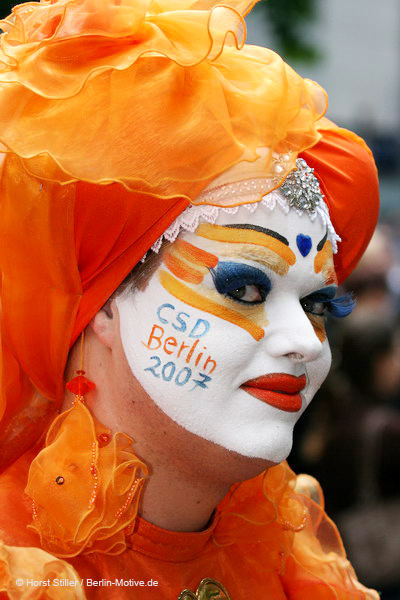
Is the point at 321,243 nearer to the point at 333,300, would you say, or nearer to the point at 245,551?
the point at 333,300

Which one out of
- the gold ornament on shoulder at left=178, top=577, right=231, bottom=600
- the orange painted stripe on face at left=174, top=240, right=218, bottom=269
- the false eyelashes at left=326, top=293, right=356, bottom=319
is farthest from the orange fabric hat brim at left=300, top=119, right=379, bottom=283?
the gold ornament on shoulder at left=178, top=577, right=231, bottom=600

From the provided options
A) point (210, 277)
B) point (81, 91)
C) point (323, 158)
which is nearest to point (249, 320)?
point (210, 277)

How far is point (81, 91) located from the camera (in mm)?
1959

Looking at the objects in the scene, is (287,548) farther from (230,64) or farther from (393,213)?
(393,213)

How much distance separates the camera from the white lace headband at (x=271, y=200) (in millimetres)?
2086

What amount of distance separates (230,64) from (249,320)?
574 mm

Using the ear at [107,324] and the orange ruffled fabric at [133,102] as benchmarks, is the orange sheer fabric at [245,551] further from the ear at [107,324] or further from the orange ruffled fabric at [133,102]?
the orange ruffled fabric at [133,102]

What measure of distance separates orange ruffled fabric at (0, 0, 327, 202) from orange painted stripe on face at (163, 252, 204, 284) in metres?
0.16

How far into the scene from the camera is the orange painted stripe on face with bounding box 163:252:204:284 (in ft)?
6.92

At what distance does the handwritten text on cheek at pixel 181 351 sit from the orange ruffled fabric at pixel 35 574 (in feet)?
1.50

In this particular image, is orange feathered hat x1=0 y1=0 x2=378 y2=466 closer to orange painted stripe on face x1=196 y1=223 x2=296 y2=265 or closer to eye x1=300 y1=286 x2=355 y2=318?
orange painted stripe on face x1=196 y1=223 x2=296 y2=265

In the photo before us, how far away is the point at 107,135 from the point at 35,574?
92cm

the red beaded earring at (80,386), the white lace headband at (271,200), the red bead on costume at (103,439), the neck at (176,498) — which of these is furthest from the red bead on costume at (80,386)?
the white lace headband at (271,200)

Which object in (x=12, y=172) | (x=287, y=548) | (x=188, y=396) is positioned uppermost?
(x=12, y=172)
